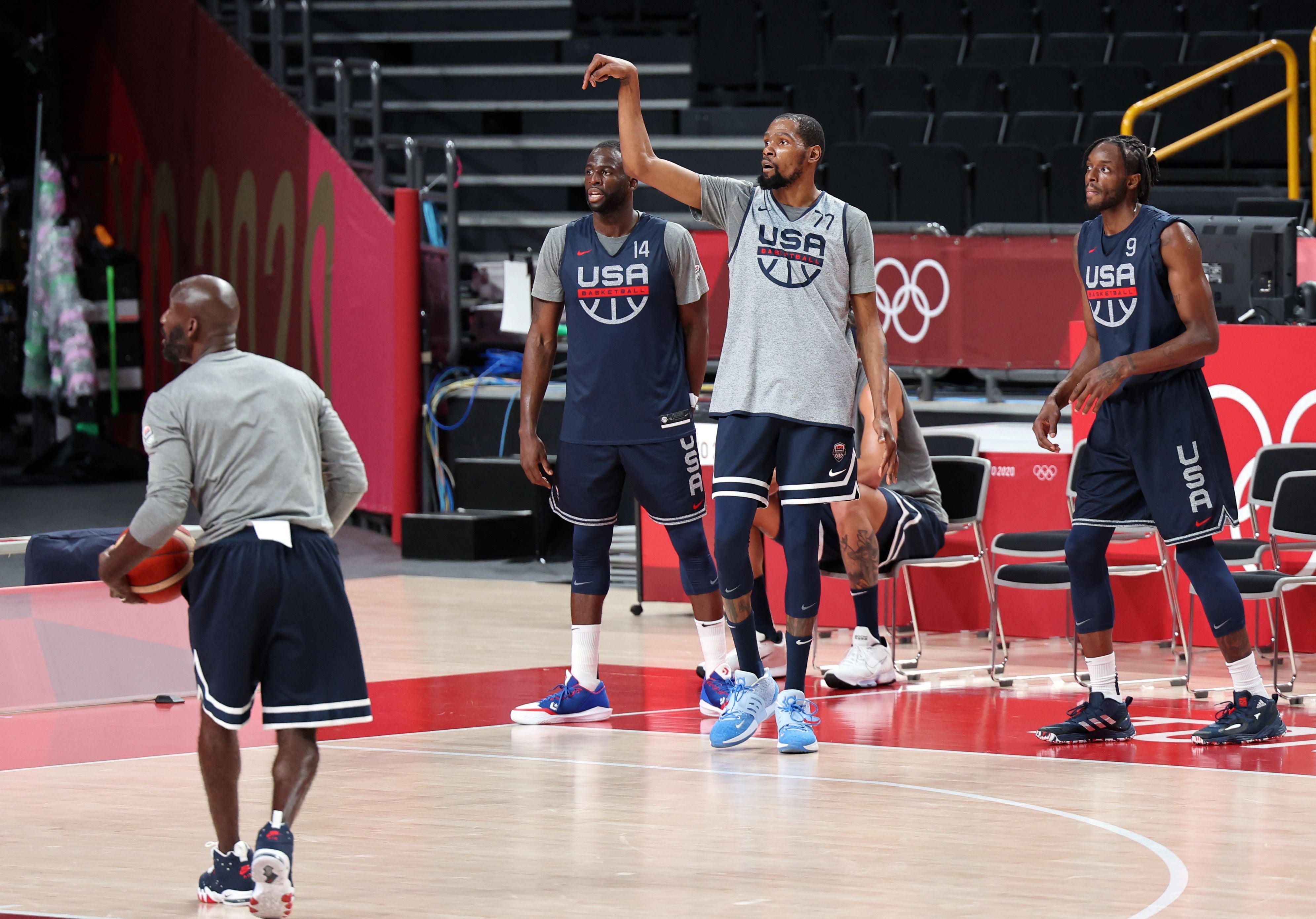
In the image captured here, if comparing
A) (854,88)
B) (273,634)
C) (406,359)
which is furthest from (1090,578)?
(854,88)

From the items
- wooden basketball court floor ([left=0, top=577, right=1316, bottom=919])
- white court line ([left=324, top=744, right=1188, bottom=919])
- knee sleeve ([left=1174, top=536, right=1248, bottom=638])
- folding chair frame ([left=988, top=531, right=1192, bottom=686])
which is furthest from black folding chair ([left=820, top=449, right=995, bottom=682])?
white court line ([left=324, top=744, right=1188, bottom=919])

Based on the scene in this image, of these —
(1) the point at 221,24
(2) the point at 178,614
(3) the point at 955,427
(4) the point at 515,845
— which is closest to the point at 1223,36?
(3) the point at 955,427

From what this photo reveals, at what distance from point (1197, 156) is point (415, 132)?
5.76 metres

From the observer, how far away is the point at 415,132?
1469 cm

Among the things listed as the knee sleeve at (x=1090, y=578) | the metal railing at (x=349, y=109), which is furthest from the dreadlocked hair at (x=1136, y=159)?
the metal railing at (x=349, y=109)

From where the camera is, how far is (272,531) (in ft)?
13.3

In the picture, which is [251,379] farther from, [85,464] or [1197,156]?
[85,464]

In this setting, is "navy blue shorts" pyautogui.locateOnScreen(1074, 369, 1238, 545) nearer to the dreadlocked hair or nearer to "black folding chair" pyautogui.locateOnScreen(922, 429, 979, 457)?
the dreadlocked hair

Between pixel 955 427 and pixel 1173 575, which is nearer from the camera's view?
pixel 1173 575

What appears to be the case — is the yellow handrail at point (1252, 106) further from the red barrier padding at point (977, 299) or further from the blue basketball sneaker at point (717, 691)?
the blue basketball sneaker at point (717, 691)

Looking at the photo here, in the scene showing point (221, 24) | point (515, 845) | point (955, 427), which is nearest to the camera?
point (515, 845)

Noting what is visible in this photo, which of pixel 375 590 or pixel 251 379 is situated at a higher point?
pixel 251 379

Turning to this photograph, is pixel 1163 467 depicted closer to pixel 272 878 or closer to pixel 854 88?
pixel 272 878

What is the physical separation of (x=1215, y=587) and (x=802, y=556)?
1.24m
